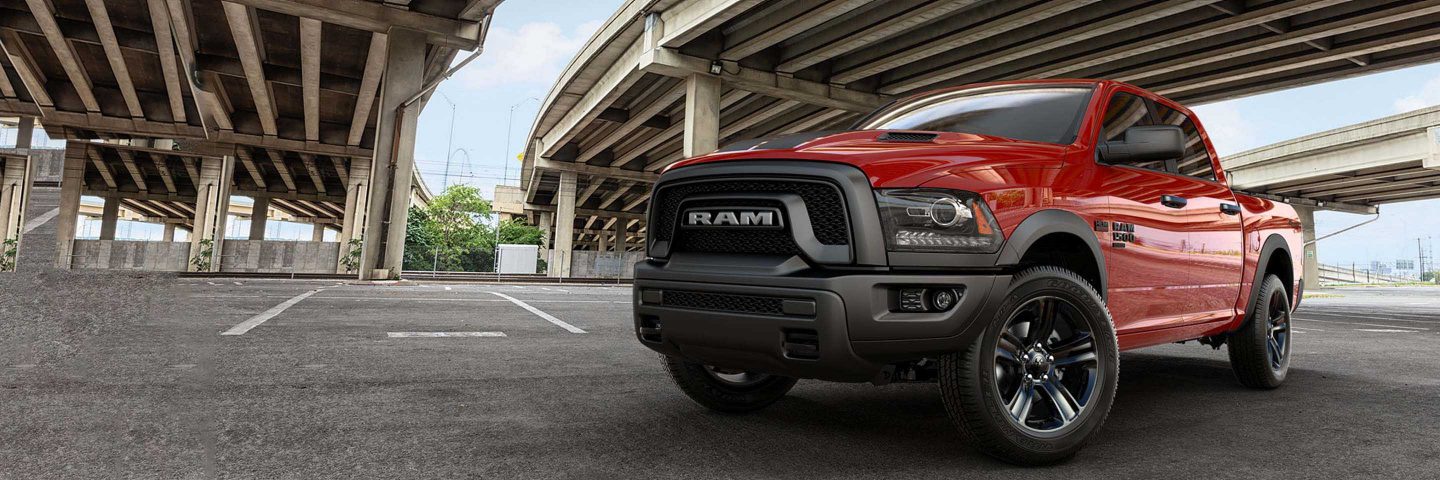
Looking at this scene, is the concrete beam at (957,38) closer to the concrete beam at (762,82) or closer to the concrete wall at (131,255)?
the concrete beam at (762,82)

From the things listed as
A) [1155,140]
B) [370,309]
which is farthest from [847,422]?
[370,309]

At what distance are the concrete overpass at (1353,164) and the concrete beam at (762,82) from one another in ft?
73.0

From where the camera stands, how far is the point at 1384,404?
4137mm

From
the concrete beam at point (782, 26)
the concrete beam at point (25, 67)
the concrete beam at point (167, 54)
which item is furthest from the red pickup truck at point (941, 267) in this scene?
the concrete beam at point (25, 67)

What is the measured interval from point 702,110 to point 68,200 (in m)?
36.6

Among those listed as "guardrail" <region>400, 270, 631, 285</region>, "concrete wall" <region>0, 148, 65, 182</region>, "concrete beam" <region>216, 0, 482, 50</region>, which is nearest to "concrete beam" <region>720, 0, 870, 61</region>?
"concrete beam" <region>216, 0, 482, 50</region>

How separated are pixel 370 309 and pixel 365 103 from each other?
24507mm

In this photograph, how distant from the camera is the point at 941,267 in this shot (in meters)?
2.61

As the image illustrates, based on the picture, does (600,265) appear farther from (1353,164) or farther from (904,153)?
(904,153)

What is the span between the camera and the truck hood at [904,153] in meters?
2.65

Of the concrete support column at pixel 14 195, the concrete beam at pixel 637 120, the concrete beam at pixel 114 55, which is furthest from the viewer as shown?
the concrete support column at pixel 14 195

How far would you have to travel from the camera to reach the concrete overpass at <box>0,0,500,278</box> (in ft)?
64.1

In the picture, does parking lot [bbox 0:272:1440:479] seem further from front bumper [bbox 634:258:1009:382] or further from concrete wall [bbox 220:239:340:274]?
concrete wall [bbox 220:239:340:274]

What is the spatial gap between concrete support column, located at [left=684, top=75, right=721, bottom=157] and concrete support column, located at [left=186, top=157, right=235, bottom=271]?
27196mm
